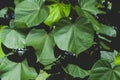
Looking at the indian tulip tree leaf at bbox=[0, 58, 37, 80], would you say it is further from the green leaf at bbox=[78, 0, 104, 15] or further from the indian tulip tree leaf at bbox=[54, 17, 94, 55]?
the green leaf at bbox=[78, 0, 104, 15]

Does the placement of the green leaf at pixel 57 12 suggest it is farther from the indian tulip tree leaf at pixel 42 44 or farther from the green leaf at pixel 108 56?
the green leaf at pixel 108 56

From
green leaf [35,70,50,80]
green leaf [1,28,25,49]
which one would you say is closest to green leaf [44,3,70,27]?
green leaf [1,28,25,49]

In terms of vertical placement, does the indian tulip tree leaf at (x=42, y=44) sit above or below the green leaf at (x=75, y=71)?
above

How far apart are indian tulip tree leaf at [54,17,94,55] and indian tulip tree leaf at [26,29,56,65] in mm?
61

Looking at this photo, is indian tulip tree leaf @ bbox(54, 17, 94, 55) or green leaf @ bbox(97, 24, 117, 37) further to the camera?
green leaf @ bbox(97, 24, 117, 37)

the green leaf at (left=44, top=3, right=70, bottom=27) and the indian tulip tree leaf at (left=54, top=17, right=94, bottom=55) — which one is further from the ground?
the green leaf at (left=44, top=3, right=70, bottom=27)

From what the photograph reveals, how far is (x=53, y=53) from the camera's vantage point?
4.69 feet

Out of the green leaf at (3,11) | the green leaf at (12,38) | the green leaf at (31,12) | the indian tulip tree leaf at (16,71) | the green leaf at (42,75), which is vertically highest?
the green leaf at (31,12)

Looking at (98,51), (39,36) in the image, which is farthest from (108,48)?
(39,36)

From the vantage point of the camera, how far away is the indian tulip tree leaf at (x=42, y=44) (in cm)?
142

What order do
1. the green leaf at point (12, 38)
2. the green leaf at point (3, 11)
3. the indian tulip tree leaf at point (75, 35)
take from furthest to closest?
the green leaf at point (3, 11), the green leaf at point (12, 38), the indian tulip tree leaf at point (75, 35)

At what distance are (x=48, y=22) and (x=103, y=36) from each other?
302 millimetres

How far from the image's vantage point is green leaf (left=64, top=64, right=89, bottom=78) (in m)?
1.45

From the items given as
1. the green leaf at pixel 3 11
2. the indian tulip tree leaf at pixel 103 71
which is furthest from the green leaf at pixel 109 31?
the green leaf at pixel 3 11
